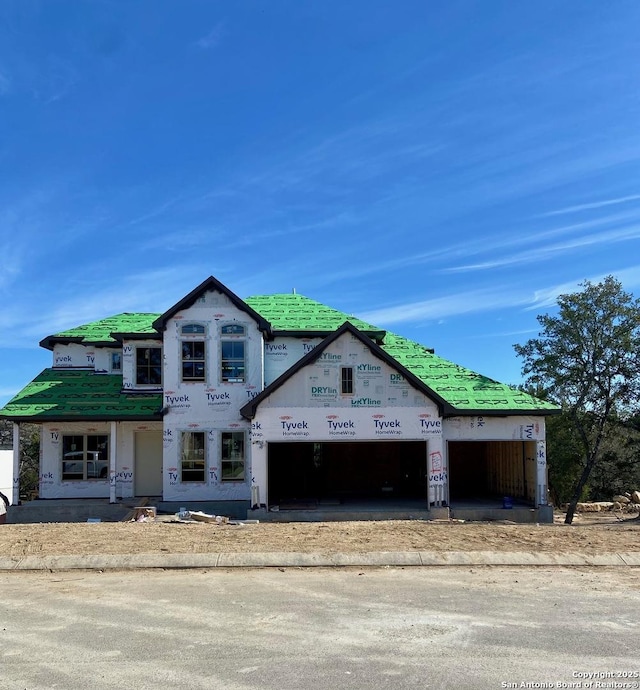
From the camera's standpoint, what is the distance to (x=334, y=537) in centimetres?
1309

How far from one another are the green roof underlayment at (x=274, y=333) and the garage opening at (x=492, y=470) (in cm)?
238

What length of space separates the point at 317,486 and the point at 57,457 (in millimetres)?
9506

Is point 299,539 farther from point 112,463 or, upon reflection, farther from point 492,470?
point 492,470

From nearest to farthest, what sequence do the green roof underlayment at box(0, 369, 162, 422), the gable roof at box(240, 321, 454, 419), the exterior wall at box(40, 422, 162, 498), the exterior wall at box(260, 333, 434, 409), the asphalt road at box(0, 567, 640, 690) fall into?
the asphalt road at box(0, 567, 640, 690)
the gable roof at box(240, 321, 454, 419)
the exterior wall at box(260, 333, 434, 409)
the green roof underlayment at box(0, 369, 162, 422)
the exterior wall at box(40, 422, 162, 498)

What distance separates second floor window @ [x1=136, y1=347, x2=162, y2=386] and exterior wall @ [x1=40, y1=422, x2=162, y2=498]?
1574 millimetres

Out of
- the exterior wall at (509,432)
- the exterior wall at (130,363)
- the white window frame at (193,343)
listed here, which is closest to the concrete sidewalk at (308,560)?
the exterior wall at (509,432)

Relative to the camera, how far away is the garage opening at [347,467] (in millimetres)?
24406

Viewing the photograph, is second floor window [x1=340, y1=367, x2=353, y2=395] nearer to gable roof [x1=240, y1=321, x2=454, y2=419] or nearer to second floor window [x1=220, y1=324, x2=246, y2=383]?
gable roof [x1=240, y1=321, x2=454, y2=419]

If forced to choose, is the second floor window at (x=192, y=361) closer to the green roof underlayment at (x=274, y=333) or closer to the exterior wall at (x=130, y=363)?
the green roof underlayment at (x=274, y=333)

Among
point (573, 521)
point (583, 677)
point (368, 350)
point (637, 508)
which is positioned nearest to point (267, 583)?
point (583, 677)

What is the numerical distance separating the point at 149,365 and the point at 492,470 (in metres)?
13.6

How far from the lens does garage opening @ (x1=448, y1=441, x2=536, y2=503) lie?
846 inches

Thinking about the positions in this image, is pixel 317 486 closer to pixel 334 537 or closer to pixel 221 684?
pixel 334 537

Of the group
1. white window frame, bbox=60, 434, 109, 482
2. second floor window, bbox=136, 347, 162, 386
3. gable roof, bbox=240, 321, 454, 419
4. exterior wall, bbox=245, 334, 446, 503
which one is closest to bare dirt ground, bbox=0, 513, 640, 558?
exterior wall, bbox=245, 334, 446, 503
